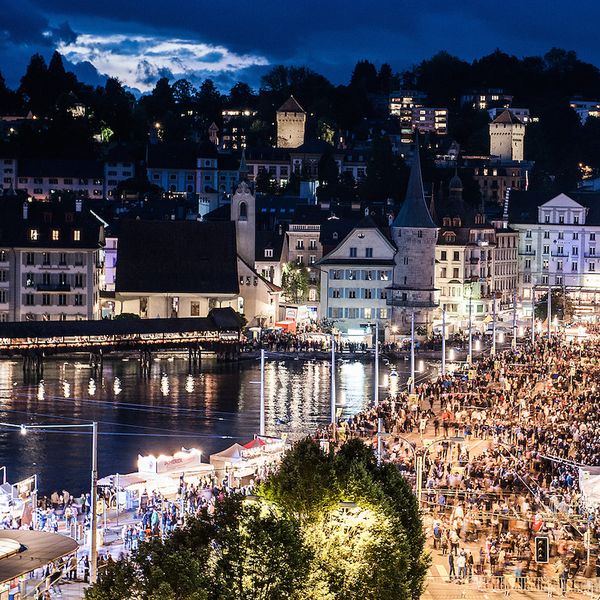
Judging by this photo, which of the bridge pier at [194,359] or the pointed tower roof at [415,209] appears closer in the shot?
the bridge pier at [194,359]

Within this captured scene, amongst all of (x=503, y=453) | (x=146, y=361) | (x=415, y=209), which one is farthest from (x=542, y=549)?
(x=415, y=209)

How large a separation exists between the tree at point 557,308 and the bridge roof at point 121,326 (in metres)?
24.4

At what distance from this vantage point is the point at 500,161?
191625mm

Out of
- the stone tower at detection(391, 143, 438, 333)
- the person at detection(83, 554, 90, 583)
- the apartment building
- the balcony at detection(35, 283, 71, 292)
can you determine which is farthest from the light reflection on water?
the person at detection(83, 554, 90, 583)

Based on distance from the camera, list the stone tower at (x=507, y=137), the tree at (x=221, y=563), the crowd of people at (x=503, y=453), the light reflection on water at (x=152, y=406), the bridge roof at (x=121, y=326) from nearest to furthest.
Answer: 1. the tree at (x=221, y=563)
2. the crowd of people at (x=503, y=453)
3. the light reflection on water at (x=152, y=406)
4. the bridge roof at (x=121, y=326)
5. the stone tower at (x=507, y=137)

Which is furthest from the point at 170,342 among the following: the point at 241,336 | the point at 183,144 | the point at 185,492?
the point at 183,144

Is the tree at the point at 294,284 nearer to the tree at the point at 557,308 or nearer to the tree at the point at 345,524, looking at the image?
the tree at the point at 557,308

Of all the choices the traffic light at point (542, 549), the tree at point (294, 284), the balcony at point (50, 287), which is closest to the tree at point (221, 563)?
the traffic light at point (542, 549)

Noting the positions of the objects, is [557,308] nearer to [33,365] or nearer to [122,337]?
[122,337]

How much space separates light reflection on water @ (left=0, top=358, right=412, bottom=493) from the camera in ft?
227

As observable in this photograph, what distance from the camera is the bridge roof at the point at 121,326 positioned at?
102 m

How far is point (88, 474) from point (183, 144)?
422 ft

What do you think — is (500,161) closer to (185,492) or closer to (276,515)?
(185,492)

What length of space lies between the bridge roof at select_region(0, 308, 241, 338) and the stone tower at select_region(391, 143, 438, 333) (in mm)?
13828
